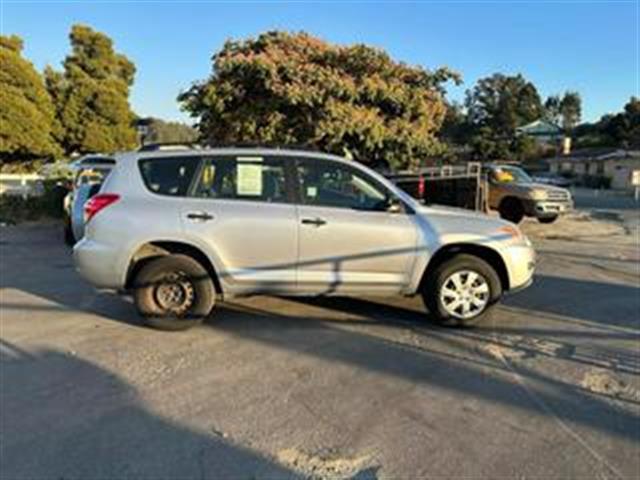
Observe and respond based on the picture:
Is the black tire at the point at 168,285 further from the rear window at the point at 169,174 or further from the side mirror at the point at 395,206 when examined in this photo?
the side mirror at the point at 395,206

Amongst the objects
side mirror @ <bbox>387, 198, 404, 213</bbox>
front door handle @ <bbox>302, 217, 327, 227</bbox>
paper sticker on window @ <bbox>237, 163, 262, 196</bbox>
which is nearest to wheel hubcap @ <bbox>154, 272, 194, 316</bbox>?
paper sticker on window @ <bbox>237, 163, 262, 196</bbox>

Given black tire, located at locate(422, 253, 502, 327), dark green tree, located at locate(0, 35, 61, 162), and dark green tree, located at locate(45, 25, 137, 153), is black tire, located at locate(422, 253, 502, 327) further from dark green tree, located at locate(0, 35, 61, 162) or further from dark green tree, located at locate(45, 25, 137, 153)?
dark green tree, located at locate(45, 25, 137, 153)

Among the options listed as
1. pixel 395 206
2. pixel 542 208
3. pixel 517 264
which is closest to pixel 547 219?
pixel 542 208

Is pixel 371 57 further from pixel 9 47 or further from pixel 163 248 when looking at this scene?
pixel 9 47

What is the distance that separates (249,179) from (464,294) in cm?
248

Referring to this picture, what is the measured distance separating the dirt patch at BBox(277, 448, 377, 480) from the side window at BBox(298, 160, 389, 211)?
3269 mm

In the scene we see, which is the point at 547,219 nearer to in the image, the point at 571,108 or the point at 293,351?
the point at 293,351

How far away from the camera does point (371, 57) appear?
1589 cm

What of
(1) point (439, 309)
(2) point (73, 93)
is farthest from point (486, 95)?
(1) point (439, 309)

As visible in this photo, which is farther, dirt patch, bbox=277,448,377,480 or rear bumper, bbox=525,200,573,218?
rear bumper, bbox=525,200,573,218

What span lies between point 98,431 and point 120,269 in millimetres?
2664

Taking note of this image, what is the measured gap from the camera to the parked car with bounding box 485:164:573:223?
17.8 m

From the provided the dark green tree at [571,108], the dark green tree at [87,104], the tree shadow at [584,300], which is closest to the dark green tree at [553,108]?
Result: the dark green tree at [571,108]

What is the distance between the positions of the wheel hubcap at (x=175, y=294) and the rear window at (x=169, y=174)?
2.77 ft
